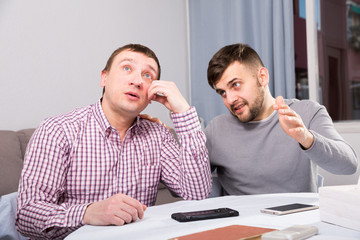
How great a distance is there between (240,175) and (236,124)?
227 millimetres

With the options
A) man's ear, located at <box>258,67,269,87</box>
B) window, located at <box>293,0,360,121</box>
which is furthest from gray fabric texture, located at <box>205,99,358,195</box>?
window, located at <box>293,0,360,121</box>

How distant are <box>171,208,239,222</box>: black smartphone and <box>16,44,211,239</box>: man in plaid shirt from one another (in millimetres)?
397

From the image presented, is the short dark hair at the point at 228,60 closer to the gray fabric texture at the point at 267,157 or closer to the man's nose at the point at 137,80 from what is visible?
the gray fabric texture at the point at 267,157

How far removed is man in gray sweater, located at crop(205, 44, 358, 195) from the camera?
1553 millimetres

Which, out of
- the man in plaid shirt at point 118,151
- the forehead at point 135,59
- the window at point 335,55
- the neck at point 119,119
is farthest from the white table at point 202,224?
the window at point 335,55

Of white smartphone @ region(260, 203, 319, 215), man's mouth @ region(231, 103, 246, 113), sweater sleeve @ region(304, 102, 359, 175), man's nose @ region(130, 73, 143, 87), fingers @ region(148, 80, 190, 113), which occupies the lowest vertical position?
white smartphone @ region(260, 203, 319, 215)

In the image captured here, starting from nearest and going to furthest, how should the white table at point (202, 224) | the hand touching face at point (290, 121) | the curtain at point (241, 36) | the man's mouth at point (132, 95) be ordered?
the white table at point (202, 224) → the hand touching face at point (290, 121) → the man's mouth at point (132, 95) → the curtain at point (241, 36)

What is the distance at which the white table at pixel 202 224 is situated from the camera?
2.65ft

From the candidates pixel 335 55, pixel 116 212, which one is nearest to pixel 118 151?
pixel 116 212

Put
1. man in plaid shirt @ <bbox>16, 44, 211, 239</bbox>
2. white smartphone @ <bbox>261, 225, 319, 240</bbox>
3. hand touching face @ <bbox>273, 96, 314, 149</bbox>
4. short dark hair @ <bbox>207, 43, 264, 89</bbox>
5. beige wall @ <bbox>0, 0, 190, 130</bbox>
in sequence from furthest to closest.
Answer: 1. beige wall @ <bbox>0, 0, 190, 130</bbox>
2. short dark hair @ <bbox>207, 43, 264, 89</bbox>
3. man in plaid shirt @ <bbox>16, 44, 211, 239</bbox>
4. hand touching face @ <bbox>273, 96, 314, 149</bbox>
5. white smartphone @ <bbox>261, 225, 319, 240</bbox>

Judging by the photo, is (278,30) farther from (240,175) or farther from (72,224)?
(72,224)

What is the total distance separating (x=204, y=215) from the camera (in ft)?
3.08

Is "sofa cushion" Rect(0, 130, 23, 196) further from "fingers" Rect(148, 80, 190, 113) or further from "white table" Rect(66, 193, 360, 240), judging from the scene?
"white table" Rect(66, 193, 360, 240)

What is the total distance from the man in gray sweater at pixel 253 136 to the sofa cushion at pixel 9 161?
3.02ft
